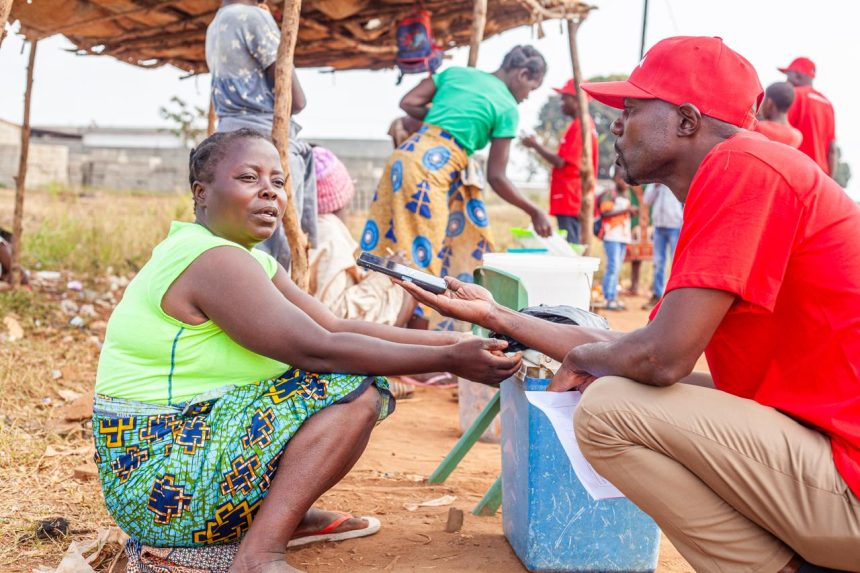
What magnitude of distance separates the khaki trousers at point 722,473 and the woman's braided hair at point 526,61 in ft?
11.4

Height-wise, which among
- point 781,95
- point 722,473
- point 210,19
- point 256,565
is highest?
point 210,19

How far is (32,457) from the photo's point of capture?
328 centimetres

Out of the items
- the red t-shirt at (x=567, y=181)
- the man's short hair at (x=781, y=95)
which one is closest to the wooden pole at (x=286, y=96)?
the red t-shirt at (x=567, y=181)

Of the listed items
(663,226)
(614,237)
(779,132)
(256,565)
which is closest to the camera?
(256,565)

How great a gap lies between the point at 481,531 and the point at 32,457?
183 centimetres

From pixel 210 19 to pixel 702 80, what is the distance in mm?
5224

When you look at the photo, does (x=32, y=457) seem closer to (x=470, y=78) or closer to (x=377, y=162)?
(x=470, y=78)

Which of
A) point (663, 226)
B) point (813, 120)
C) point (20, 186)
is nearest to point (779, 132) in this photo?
point (813, 120)

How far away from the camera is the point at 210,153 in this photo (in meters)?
2.35

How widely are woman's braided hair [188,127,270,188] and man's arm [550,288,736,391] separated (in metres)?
1.19

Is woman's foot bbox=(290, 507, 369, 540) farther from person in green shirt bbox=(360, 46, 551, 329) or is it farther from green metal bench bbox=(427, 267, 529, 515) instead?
person in green shirt bbox=(360, 46, 551, 329)

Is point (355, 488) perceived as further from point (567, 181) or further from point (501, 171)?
point (567, 181)

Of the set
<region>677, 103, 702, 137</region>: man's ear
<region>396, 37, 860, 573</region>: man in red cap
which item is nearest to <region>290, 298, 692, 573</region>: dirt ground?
<region>396, 37, 860, 573</region>: man in red cap

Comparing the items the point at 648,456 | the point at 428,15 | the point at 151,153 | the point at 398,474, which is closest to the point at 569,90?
the point at 428,15
